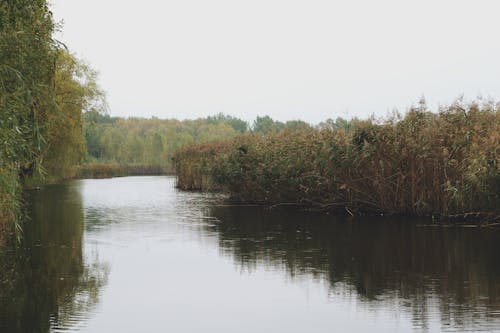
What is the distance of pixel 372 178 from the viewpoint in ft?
73.5

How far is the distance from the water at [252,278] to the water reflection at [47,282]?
3cm

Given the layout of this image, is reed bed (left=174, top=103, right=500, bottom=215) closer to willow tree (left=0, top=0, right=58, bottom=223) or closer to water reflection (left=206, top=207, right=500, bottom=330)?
water reflection (left=206, top=207, right=500, bottom=330)

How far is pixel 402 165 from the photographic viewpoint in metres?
21.8

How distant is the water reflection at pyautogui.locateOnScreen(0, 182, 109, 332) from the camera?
8.71 m

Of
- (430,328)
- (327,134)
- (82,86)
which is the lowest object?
(430,328)

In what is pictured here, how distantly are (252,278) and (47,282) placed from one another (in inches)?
146

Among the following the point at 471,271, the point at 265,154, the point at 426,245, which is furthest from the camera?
the point at 265,154

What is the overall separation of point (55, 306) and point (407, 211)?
15.5m

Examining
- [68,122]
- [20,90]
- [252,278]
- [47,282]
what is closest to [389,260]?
[252,278]

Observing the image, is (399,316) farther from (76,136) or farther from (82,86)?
(82,86)

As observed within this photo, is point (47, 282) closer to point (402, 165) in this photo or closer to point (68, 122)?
point (402, 165)

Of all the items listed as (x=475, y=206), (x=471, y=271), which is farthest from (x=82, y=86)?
(x=471, y=271)

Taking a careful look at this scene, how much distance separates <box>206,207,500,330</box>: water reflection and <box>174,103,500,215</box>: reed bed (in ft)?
4.13

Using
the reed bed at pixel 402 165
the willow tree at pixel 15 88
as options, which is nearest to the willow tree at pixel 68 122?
the reed bed at pixel 402 165
